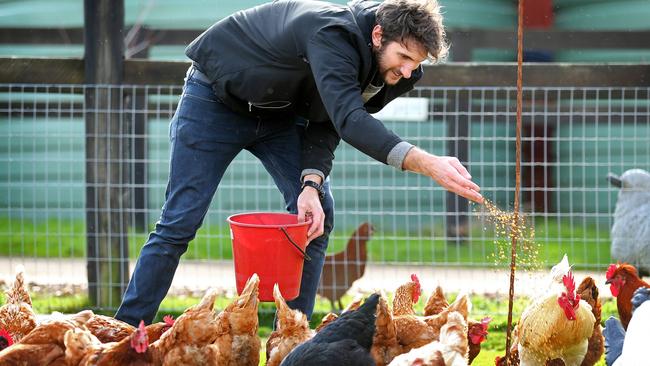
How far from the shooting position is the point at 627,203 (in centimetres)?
645

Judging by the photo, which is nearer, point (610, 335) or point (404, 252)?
point (610, 335)

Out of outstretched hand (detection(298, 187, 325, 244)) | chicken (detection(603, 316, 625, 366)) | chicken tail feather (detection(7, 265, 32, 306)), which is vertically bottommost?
chicken (detection(603, 316, 625, 366))

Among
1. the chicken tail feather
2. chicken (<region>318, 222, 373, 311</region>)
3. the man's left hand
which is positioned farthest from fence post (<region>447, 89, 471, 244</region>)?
the chicken tail feather

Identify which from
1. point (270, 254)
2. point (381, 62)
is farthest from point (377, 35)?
point (270, 254)

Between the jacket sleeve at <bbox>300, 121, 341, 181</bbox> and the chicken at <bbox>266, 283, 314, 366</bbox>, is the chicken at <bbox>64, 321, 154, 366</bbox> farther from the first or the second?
the jacket sleeve at <bbox>300, 121, 341, 181</bbox>

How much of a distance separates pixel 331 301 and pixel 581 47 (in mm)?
3375

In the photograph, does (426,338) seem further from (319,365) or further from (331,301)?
(331,301)

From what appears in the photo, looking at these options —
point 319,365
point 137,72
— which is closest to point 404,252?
point 137,72

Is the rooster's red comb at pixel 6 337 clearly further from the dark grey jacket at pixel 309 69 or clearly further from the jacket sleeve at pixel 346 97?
the jacket sleeve at pixel 346 97

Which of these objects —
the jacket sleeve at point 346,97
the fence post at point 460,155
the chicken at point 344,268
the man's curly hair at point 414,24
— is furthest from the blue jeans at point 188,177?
the fence post at point 460,155

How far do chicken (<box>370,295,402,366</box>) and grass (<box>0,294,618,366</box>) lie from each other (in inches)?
46.2

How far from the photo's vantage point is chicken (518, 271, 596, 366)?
12.9 feet

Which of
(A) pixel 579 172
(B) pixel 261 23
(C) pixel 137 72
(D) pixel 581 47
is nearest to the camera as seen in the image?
(B) pixel 261 23

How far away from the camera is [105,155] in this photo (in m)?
5.40
